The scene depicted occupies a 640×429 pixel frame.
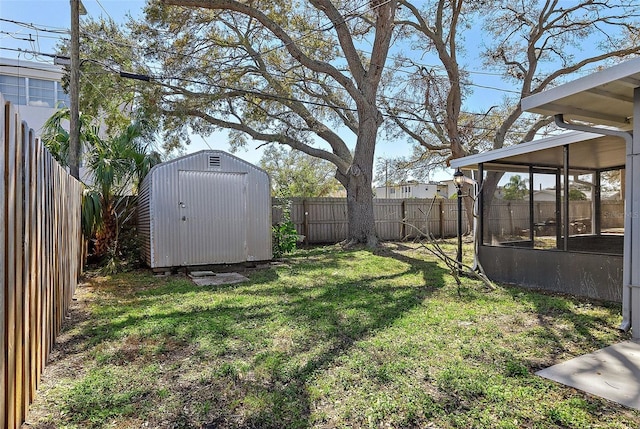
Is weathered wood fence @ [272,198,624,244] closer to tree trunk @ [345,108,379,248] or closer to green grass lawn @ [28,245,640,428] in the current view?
tree trunk @ [345,108,379,248]

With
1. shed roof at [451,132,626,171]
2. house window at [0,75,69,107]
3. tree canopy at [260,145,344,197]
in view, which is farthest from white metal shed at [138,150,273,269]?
tree canopy at [260,145,344,197]

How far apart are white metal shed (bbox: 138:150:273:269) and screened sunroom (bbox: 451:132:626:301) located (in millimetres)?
4191

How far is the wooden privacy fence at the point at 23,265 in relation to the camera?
6.05ft

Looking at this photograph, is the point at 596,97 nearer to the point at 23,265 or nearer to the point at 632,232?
the point at 632,232

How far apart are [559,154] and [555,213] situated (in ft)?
3.24

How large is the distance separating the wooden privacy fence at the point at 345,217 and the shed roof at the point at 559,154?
4222 mm

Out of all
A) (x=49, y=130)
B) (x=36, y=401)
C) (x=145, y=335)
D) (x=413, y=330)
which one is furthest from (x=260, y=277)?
(x=49, y=130)

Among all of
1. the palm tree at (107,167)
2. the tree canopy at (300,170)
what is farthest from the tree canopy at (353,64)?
the tree canopy at (300,170)

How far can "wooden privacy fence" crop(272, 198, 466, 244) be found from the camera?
12445 millimetres

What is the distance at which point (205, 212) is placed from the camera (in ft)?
24.8

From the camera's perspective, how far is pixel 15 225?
2.05 metres

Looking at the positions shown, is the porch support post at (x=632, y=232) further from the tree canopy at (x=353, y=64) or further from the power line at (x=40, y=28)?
the power line at (x=40, y=28)

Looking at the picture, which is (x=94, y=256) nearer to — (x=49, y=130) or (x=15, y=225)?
(x=49, y=130)

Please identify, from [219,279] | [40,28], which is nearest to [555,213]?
[219,279]
